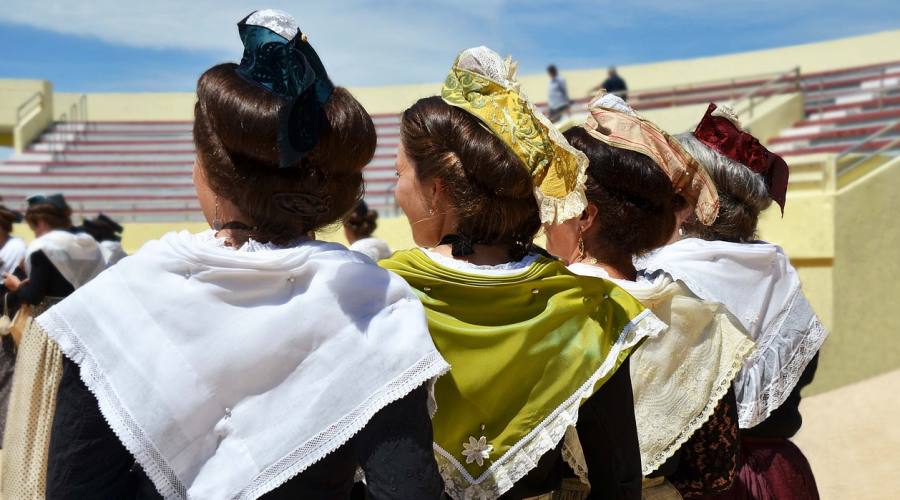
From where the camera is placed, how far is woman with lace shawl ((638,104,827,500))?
7.97 feet

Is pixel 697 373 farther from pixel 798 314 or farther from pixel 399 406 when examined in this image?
pixel 399 406

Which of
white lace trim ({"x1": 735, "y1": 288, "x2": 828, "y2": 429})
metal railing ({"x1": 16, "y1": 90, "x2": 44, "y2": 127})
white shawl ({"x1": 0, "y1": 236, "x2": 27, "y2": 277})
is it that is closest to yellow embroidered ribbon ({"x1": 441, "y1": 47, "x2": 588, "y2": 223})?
white lace trim ({"x1": 735, "y1": 288, "x2": 828, "y2": 429})

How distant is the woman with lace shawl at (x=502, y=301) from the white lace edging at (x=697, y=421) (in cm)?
32

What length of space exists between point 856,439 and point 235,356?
5.79 m

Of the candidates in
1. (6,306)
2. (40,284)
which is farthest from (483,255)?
(6,306)

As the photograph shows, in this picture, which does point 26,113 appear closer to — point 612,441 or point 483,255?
point 483,255

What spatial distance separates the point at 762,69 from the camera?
16.9 meters

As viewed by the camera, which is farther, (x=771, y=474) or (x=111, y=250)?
(x=111, y=250)

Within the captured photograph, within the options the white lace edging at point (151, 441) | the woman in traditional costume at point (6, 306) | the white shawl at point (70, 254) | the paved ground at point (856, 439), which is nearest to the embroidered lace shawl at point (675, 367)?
the white lace edging at point (151, 441)

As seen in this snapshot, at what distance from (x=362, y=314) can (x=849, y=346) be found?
6730 mm

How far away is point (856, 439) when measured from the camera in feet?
20.1

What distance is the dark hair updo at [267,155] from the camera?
124 cm

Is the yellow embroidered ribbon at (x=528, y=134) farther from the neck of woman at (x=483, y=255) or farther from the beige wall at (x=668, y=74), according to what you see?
the beige wall at (x=668, y=74)

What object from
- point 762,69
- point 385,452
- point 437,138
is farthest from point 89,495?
point 762,69
